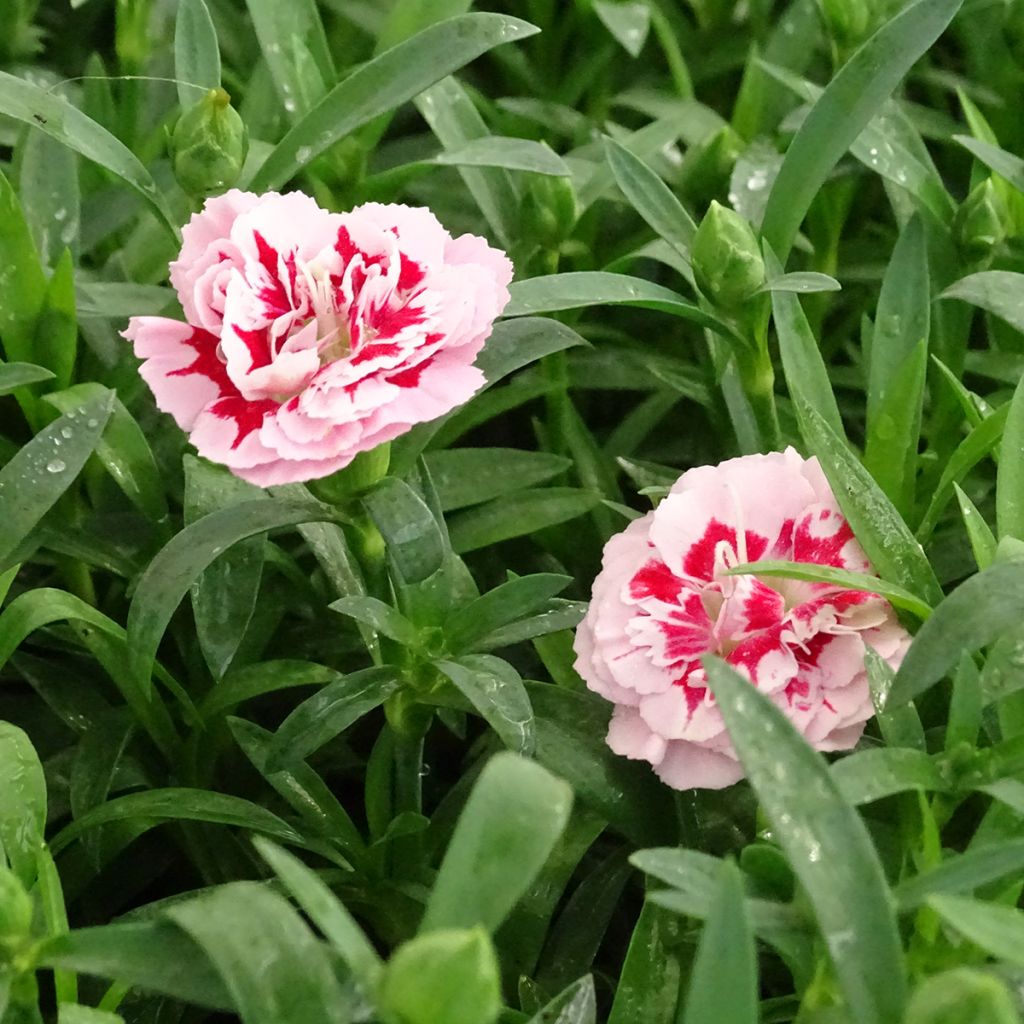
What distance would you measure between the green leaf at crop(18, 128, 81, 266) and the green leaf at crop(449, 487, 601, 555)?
1.12 ft

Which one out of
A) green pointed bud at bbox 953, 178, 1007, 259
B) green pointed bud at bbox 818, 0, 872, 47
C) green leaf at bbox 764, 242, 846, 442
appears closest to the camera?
green leaf at bbox 764, 242, 846, 442

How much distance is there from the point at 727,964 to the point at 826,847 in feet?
0.22

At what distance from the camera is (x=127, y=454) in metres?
0.79

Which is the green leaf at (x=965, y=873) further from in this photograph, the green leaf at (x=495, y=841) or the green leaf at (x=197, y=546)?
the green leaf at (x=197, y=546)

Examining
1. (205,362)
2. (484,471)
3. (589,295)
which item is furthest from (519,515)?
(205,362)

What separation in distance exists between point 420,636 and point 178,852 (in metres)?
0.29

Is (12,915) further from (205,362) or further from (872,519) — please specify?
(872,519)

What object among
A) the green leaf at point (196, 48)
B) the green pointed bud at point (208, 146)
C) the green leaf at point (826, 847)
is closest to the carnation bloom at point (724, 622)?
the green leaf at point (826, 847)

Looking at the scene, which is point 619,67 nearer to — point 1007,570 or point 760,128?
point 760,128

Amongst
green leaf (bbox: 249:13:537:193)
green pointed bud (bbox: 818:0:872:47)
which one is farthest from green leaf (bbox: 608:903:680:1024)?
green pointed bud (bbox: 818:0:872:47)

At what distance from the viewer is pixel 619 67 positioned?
1.22 m

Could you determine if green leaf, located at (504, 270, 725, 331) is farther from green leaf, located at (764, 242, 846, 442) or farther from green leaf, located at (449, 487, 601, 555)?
green leaf, located at (449, 487, 601, 555)

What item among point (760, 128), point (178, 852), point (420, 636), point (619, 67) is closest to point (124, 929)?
point (420, 636)

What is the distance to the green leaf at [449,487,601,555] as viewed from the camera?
0.85 m
